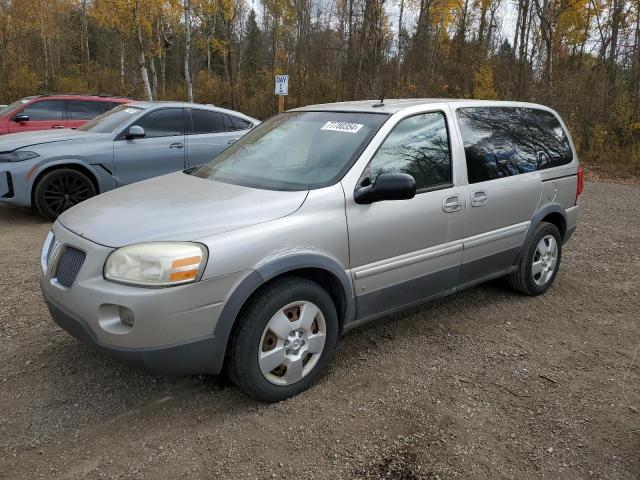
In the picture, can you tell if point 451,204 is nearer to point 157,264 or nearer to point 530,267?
point 530,267

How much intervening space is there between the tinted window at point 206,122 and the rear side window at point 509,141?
5.18 metres

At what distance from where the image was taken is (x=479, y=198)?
389 cm

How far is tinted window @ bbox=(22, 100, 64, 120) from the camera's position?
34.3 ft

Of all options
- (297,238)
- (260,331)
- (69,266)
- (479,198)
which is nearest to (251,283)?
(260,331)

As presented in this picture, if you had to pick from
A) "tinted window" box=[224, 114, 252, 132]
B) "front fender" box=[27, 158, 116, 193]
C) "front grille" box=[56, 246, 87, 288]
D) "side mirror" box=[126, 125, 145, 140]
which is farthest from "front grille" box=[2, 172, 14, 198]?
"front grille" box=[56, 246, 87, 288]

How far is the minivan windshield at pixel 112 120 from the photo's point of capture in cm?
760

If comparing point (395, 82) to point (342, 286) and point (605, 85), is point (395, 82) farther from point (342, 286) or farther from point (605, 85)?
point (342, 286)

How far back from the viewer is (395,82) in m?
23.5

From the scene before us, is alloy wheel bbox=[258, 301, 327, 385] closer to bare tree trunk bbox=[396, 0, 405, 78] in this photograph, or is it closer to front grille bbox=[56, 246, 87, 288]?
front grille bbox=[56, 246, 87, 288]

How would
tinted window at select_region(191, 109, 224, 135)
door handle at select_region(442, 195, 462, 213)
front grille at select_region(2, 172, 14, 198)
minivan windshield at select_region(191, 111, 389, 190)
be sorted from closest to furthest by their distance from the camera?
minivan windshield at select_region(191, 111, 389, 190) < door handle at select_region(442, 195, 462, 213) < front grille at select_region(2, 172, 14, 198) < tinted window at select_region(191, 109, 224, 135)

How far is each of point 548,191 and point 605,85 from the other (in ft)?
51.9

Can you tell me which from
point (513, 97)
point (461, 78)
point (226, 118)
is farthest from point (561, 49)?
point (226, 118)

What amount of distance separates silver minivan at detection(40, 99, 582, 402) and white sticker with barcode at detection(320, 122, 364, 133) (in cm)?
1

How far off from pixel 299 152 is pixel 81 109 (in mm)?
8810
